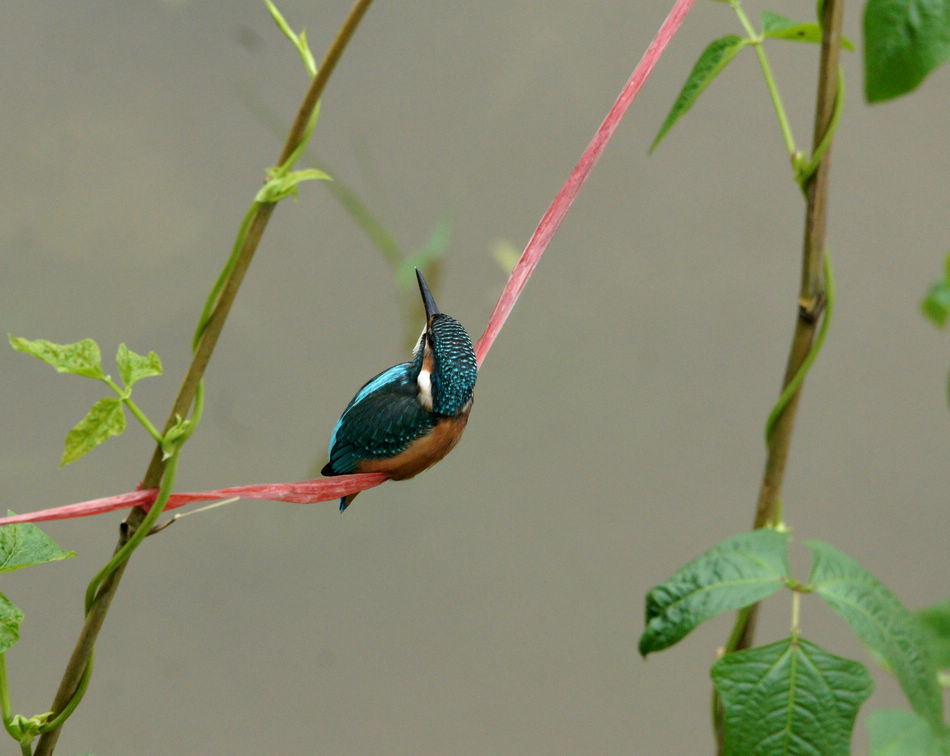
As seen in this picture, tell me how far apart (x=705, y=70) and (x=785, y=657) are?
12.4 inches

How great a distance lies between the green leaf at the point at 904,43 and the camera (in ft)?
1.30

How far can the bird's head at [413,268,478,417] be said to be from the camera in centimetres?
42

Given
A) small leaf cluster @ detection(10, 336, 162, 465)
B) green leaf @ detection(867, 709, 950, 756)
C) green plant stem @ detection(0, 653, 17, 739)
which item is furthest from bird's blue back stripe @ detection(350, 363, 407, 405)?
green leaf @ detection(867, 709, 950, 756)

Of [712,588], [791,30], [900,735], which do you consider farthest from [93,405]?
[900,735]

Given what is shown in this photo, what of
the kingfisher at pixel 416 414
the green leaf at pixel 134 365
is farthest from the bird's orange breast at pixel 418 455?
the green leaf at pixel 134 365

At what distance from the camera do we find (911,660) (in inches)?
18.5

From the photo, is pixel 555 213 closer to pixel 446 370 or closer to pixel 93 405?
pixel 446 370

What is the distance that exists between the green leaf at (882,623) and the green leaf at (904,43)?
0.25 metres

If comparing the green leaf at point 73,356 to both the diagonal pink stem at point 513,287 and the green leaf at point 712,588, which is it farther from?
the green leaf at point 712,588

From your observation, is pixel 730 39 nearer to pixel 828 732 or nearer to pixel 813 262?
pixel 813 262

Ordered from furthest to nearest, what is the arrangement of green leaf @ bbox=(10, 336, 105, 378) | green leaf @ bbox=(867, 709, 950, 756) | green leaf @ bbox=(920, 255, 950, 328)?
green leaf @ bbox=(920, 255, 950, 328) < green leaf @ bbox=(867, 709, 950, 756) < green leaf @ bbox=(10, 336, 105, 378)

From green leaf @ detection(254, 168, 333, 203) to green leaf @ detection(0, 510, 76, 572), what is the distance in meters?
0.21

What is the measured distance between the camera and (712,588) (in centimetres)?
48

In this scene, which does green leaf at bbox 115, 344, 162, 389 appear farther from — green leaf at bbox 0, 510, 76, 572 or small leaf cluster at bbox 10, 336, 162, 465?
green leaf at bbox 0, 510, 76, 572
